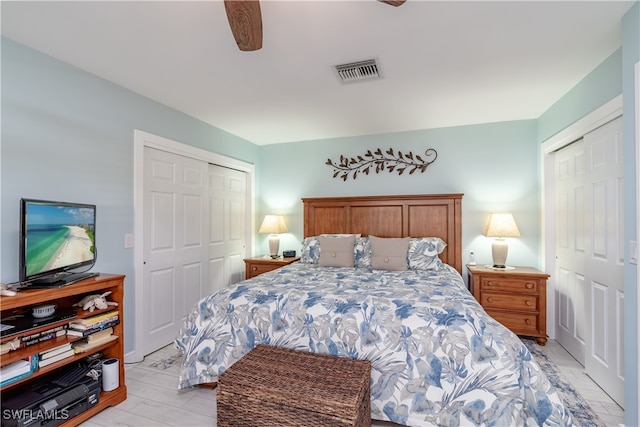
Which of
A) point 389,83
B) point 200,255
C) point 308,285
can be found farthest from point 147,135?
point 389,83

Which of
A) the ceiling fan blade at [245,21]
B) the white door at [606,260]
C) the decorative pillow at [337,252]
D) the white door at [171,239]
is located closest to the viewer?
the ceiling fan blade at [245,21]

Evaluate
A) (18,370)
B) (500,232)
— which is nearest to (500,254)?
(500,232)

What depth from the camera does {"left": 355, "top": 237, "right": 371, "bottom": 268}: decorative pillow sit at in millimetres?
3414

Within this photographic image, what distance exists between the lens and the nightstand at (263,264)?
3935 millimetres

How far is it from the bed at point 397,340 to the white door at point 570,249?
1.04 meters

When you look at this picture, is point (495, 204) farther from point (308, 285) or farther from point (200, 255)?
point (200, 255)

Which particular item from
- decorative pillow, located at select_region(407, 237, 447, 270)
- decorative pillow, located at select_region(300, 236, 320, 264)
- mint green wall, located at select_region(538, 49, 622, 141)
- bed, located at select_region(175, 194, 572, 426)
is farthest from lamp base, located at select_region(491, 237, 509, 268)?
decorative pillow, located at select_region(300, 236, 320, 264)

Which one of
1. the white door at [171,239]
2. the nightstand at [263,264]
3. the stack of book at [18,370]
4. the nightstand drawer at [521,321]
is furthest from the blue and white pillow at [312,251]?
the stack of book at [18,370]

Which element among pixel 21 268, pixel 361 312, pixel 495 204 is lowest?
pixel 361 312

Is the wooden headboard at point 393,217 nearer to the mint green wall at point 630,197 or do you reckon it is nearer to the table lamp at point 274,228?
the table lamp at point 274,228

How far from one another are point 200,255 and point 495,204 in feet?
11.6

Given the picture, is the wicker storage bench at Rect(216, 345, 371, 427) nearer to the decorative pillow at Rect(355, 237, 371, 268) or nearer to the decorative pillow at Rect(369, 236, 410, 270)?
the decorative pillow at Rect(369, 236, 410, 270)

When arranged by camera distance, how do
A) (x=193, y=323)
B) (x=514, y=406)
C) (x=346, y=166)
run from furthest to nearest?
1. (x=346, y=166)
2. (x=193, y=323)
3. (x=514, y=406)

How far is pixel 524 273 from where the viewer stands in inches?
122
